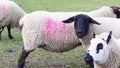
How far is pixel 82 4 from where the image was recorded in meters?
20.5

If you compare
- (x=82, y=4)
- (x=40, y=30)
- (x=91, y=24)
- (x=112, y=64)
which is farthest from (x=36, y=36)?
(x=82, y=4)

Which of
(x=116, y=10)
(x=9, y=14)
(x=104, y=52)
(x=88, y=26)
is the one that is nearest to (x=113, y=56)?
(x=104, y=52)

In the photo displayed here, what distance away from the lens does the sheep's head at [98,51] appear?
6.04 meters

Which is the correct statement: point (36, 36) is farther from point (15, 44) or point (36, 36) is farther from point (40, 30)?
point (15, 44)

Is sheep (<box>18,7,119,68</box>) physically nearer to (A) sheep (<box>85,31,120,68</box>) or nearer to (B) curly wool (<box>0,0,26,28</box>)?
(A) sheep (<box>85,31,120,68</box>)

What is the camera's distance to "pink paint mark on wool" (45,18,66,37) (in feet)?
27.0

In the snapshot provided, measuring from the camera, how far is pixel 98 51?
608cm

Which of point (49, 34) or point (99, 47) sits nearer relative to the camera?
point (99, 47)

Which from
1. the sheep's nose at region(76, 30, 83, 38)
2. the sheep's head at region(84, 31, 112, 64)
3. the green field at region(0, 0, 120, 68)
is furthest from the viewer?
the green field at region(0, 0, 120, 68)

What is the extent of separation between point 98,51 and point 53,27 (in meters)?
2.37

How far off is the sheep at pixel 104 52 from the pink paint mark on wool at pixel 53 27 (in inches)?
76.1

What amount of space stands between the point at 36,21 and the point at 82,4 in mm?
12425

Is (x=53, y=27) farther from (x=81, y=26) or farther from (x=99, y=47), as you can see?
(x=99, y=47)

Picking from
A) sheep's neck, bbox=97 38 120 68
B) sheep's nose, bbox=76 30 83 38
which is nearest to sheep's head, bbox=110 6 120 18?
sheep's nose, bbox=76 30 83 38
